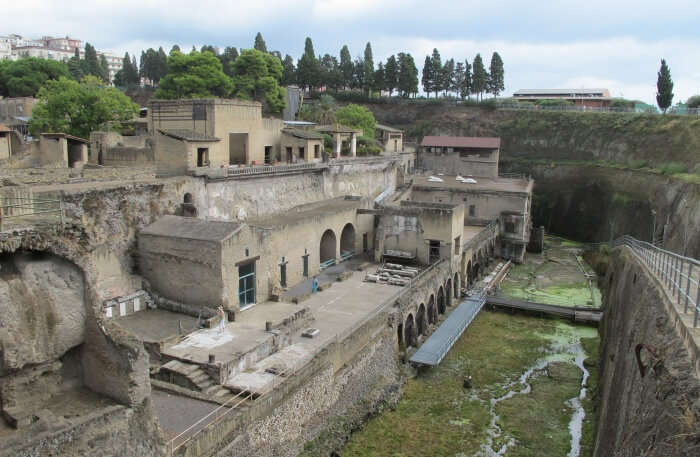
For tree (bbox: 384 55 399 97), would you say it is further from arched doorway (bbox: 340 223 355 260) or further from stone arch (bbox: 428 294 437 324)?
stone arch (bbox: 428 294 437 324)

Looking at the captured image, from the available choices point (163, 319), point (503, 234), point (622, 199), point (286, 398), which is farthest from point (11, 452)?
point (622, 199)

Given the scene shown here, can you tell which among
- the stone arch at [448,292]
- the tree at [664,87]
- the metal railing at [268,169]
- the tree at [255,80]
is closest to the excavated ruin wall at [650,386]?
the stone arch at [448,292]

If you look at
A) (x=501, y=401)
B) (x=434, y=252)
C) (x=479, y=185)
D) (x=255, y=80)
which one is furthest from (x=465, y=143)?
(x=501, y=401)

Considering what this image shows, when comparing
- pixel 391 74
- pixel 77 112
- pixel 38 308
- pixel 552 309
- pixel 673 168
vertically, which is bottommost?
pixel 552 309

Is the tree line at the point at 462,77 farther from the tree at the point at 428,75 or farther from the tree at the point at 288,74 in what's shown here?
the tree at the point at 288,74

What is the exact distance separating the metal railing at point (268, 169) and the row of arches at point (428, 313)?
11.6 metres

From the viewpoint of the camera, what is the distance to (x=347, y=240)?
33719 millimetres

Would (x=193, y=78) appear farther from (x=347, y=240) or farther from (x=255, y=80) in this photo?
(x=347, y=240)

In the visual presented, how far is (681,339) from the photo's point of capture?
37.7ft

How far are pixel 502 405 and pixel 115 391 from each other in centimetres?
1530

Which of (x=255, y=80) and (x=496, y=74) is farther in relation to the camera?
(x=496, y=74)

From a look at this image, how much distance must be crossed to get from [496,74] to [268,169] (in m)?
55.8

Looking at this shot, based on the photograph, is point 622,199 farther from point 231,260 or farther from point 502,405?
point 231,260

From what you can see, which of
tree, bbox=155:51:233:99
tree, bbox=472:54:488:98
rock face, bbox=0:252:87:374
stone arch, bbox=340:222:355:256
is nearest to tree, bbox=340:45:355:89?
tree, bbox=472:54:488:98
